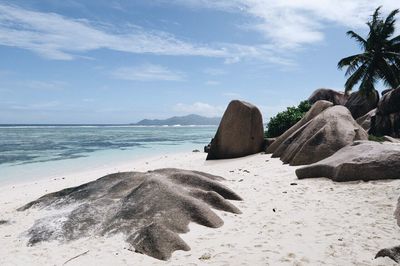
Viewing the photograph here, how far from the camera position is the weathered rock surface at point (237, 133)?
1791cm

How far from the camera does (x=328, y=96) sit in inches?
1419

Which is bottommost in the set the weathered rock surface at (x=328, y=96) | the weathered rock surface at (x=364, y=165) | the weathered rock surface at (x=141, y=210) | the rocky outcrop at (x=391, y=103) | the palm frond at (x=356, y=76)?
the weathered rock surface at (x=141, y=210)

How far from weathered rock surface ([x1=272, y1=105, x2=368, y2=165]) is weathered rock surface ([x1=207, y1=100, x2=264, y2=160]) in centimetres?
342

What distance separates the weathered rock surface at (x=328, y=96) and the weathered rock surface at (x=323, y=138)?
2235 cm

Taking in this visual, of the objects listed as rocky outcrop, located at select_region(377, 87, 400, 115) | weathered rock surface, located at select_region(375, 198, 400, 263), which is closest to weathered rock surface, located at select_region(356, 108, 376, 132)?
rocky outcrop, located at select_region(377, 87, 400, 115)

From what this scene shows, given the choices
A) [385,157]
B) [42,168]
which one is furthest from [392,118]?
[42,168]

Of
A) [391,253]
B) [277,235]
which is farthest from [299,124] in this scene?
[391,253]

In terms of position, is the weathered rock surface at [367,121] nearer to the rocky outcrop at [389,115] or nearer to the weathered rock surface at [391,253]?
the rocky outcrop at [389,115]

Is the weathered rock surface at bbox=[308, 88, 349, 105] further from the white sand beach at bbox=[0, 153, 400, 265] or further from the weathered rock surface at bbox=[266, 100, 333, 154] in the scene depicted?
the white sand beach at bbox=[0, 153, 400, 265]

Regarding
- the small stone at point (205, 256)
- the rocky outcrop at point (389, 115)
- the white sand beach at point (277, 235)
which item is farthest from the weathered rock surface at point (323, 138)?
the rocky outcrop at point (389, 115)

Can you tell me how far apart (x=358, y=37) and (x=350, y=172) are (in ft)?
88.0

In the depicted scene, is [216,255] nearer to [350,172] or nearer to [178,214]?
[178,214]

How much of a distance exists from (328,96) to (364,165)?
2835cm

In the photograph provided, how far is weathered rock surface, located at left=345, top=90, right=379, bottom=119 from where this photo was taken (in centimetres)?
3306
